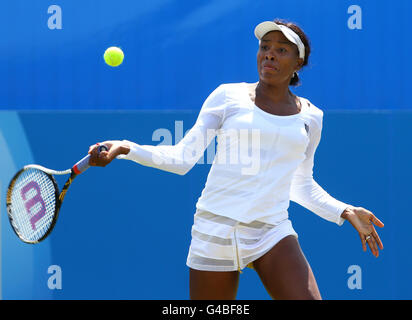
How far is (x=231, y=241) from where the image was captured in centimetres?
290

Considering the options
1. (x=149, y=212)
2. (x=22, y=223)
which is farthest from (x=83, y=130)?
(x=22, y=223)

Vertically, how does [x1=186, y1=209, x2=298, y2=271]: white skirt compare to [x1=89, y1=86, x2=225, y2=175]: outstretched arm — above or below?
below

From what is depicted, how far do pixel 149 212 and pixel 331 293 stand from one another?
1.18 m

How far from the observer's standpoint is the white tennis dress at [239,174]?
2875 millimetres

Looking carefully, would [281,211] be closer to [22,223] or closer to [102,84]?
[22,223]

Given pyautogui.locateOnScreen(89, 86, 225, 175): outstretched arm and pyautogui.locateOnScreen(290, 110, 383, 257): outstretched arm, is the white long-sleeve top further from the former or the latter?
pyautogui.locateOnScreen(290, 110, 383, 257): outstretched arm

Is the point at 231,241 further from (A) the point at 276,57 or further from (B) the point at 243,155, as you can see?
(A) the point at 276,57

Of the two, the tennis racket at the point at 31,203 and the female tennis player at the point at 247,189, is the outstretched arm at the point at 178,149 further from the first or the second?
the tennis racket at the point at 31,203

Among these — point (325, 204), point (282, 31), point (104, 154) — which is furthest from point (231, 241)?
point (282, 31)

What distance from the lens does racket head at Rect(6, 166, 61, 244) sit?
305cm

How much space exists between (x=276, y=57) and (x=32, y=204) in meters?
1.21

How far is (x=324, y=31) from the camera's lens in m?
4.35

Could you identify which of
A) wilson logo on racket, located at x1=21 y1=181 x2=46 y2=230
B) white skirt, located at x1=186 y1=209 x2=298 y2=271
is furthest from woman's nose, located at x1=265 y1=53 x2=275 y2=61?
wilson logo on racket, located at x1=21 y1=181 x2=46 y2=230

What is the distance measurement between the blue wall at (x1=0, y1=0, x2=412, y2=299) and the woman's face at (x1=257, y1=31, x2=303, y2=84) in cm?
125
